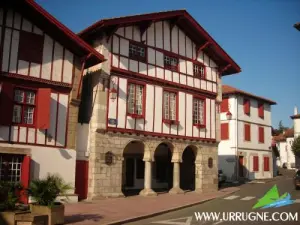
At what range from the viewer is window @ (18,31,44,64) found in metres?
14.5

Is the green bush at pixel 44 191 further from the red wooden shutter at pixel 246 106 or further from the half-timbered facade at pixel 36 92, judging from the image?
the red wooden shutter at pixel 246 106

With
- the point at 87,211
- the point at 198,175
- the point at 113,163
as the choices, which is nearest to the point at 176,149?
the point at 198,175

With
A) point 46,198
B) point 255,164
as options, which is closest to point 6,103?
point 46,198

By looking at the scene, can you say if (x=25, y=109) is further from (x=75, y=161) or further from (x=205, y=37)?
(x=205, y=37)

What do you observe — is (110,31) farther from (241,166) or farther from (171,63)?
(241,166)

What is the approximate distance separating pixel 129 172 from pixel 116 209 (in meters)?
8.98

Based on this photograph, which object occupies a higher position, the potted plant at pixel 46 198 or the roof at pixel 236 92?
the roof at pixel 236 92

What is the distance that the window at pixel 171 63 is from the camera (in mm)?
20006

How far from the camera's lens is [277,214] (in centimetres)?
1213

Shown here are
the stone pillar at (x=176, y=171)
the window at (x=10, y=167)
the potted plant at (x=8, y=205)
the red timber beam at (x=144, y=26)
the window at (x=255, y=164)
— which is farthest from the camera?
the window at (x=255, y=164)

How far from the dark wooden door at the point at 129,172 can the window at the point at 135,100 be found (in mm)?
5063

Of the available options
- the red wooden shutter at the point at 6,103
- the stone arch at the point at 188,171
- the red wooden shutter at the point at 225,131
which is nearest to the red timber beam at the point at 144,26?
the red wooden shutter at the point at 6,103

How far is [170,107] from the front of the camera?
19.9 meters

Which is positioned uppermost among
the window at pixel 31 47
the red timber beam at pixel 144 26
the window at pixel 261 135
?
the red timber beam at pixel 144 26
